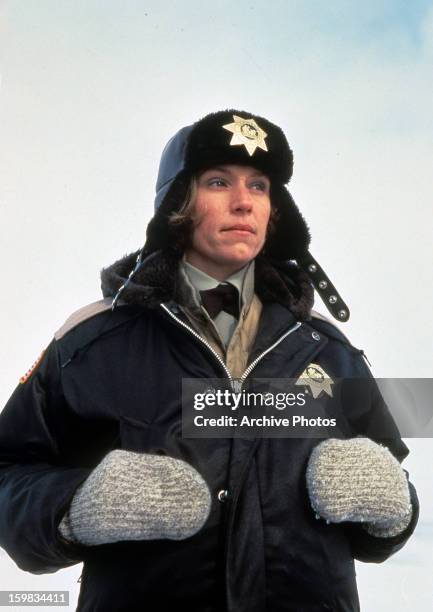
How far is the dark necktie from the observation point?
1.70 metres

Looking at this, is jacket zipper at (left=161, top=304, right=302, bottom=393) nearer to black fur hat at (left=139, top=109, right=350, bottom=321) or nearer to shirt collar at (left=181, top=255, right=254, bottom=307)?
shirt collar at (left=181, top=255, right=254, bottom=307)

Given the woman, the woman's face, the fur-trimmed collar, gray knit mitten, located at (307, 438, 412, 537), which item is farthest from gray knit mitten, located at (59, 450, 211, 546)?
the woman's face

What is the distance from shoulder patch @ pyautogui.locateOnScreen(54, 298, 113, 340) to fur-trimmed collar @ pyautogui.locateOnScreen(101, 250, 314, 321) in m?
0.03

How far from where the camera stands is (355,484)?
1.41m

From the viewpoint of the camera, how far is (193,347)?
1578 millimetres

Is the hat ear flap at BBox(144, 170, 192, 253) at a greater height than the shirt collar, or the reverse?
the hat ear flap at BBox(144, 170, 192, 253)

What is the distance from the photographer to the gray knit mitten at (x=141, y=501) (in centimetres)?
132

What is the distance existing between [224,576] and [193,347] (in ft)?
1.30

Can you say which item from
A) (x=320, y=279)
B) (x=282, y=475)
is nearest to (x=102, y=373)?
(x=282, y=475)

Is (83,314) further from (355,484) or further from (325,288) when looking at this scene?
(355,484)

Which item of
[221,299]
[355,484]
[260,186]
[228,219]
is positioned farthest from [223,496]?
[260,186]

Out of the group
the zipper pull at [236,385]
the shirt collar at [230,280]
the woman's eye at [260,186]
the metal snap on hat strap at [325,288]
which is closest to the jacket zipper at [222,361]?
the zipper pull at [236,385]

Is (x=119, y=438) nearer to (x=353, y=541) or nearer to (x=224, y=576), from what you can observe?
(x=224, y=576)

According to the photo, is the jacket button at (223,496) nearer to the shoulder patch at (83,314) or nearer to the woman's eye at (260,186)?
the shoulder patch at (83,314)
